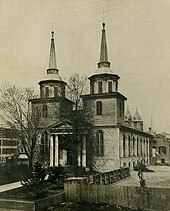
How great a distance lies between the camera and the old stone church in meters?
4.24

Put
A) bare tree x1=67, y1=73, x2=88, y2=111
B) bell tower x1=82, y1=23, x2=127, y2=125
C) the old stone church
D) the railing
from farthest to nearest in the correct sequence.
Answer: the old stone church < the railing < bell tower x1=82, y1=23, x2=127, y2=125 < bare tree x1=67, y1=73, x2=88, y2=111

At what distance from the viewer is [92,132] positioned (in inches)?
170

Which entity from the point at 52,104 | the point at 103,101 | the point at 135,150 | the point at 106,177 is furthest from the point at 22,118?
the point at 106,177

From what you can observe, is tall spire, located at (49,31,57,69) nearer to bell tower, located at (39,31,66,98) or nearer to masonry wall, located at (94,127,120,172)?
bell tower, located at (39,31,66,98)

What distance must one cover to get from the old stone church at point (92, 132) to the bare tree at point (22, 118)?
0.50ft

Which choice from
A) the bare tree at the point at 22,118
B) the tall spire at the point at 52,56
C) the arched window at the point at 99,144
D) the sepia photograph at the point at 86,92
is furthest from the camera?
the bare tree at the point at 22,118

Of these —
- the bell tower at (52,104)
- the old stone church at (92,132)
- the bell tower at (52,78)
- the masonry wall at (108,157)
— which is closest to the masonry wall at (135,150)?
the old stone church at (92,132)

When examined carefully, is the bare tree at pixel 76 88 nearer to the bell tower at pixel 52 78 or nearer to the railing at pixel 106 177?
the bell tower at pixel 52 78

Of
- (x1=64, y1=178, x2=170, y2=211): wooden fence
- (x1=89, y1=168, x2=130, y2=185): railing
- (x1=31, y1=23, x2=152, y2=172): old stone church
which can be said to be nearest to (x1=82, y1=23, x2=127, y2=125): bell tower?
(x1=31, y1=23, x2=152, y2=172): old stone church

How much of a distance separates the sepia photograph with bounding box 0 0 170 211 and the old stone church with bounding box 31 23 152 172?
2cm

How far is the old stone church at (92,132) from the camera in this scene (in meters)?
4.24

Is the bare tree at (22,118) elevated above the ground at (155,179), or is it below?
above

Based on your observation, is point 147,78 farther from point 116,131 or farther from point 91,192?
point 116,131

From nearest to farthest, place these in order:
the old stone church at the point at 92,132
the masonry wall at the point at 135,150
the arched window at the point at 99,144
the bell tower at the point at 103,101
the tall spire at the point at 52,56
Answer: the tall spire at the point at 52,56 → the bell tower at the point at 103,101 → the old stone church at the point at 92,132 → the arched window at the point at 99,144 → the masonry wall at the point at 135,150
